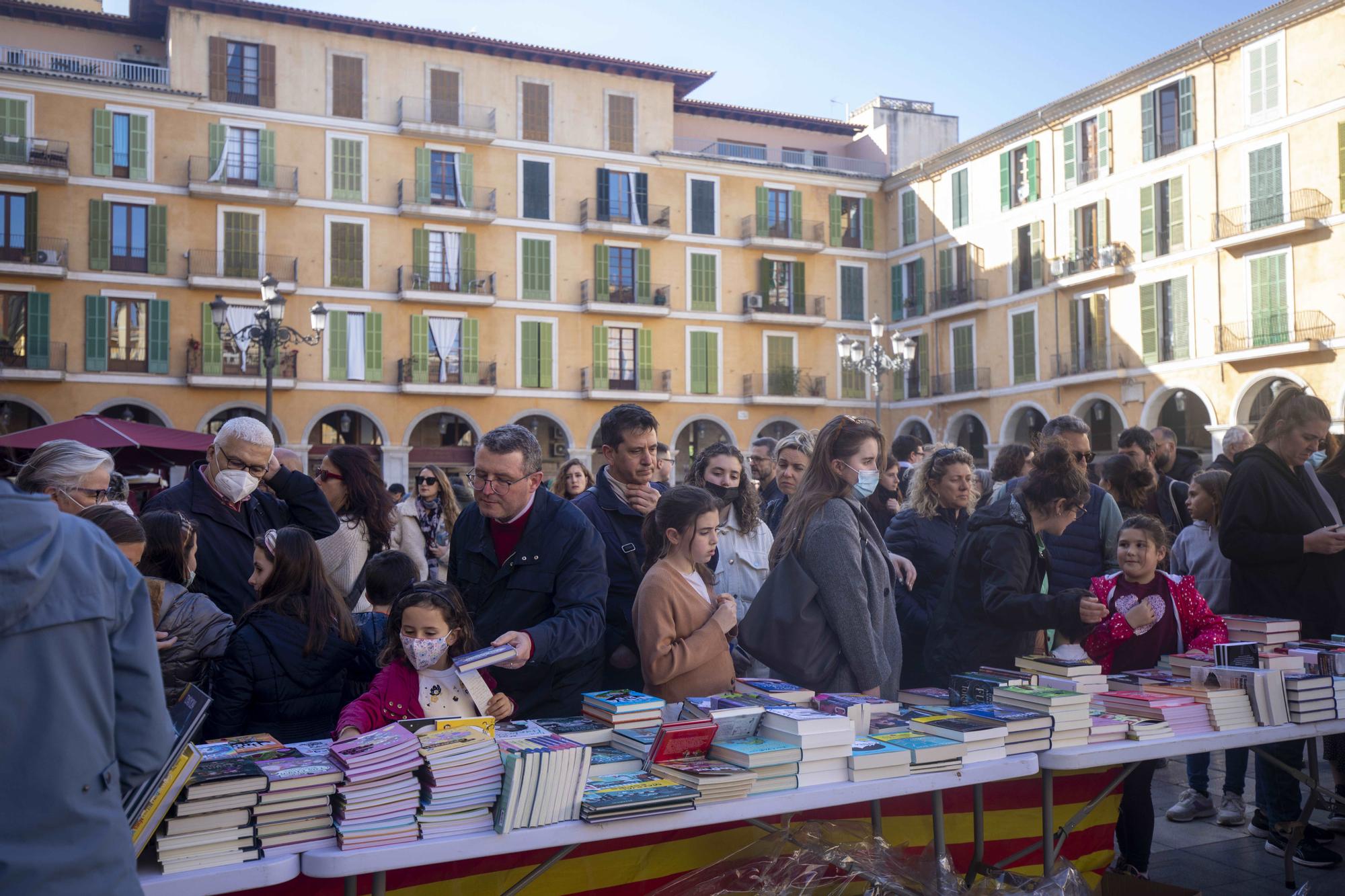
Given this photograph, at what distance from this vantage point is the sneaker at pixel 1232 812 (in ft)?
17.1

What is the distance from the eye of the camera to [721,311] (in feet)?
100

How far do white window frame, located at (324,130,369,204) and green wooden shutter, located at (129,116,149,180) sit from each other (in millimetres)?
4035

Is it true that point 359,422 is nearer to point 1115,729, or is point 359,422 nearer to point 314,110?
point 314,110

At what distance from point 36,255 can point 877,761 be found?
86.3ft

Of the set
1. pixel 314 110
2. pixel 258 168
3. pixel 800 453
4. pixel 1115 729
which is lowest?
pixel 1115 729

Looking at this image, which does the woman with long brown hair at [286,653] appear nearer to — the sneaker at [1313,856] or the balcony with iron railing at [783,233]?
the sneaker at [1313,856]

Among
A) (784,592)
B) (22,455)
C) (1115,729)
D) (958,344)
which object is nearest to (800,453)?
(784,592)

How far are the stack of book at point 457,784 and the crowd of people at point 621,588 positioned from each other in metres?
0.51

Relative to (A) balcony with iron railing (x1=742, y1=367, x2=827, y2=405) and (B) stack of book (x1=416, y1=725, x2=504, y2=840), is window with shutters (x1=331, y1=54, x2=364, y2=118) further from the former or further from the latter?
(B) stack of book (x1=416, y1=725, x2=504, y2=840)

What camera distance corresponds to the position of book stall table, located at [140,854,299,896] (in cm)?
242

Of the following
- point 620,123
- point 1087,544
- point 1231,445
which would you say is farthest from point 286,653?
point 620,123

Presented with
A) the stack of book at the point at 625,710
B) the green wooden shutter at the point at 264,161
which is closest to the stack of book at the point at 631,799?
the stack of book at the point at 625,710

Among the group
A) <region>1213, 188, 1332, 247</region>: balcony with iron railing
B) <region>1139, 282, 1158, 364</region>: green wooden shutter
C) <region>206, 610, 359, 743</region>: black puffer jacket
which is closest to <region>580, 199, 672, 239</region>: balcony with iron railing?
<region>1139, 282, 1158, 364</region>: green wooden shutter

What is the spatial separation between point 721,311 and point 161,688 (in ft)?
94.9
